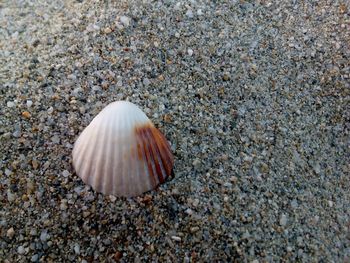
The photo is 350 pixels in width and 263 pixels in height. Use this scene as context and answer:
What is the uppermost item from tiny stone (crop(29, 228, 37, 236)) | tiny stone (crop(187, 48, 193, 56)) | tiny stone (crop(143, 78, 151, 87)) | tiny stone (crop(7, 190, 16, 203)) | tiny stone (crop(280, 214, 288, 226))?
tiny stone (crop(187, 48, 193, 56))

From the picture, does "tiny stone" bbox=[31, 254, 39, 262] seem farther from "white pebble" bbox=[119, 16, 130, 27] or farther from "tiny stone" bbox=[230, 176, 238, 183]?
"white pebble" bbox=[119, 16, 130, 27]

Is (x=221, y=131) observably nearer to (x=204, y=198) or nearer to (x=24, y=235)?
(x=204, y=198)

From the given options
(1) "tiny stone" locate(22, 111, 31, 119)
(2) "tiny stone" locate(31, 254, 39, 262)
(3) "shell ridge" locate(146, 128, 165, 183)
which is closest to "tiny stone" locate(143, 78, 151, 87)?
(3) "shell ridge" locate(146, 128, 165, 183)

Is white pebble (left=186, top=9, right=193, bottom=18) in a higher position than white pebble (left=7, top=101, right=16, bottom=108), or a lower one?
higher

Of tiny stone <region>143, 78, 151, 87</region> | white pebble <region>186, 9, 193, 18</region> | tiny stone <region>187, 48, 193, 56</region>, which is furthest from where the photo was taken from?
white pebble <region>186, 9, 193, 18</region>

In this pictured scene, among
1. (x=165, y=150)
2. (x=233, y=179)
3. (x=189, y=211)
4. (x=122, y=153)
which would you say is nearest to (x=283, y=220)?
(x=233, y=179)

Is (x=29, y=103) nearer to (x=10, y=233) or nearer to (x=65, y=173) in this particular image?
(x=65, y=173)

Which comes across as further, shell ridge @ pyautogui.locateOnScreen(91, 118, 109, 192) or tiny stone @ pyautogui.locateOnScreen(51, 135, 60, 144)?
tiny stone @ pyautogui.locateOnScreen(51, 135, 60, 144)

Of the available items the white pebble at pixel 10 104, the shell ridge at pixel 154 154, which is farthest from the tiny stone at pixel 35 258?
the white pebble at pixel 10 104

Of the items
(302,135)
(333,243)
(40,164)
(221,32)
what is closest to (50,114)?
(40,164)
